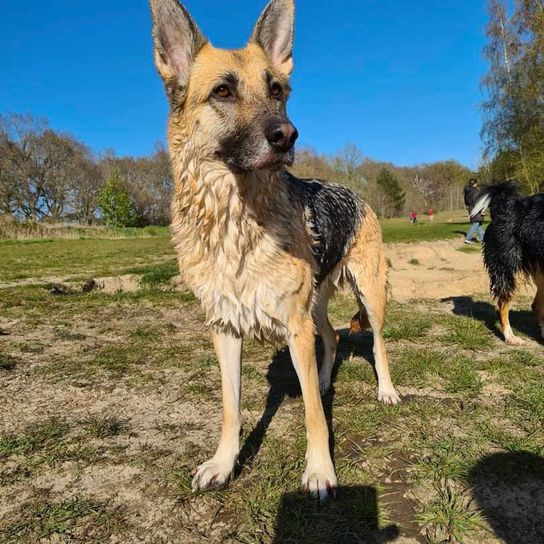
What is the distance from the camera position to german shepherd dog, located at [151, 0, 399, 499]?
248 cm

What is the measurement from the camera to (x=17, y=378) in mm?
3918

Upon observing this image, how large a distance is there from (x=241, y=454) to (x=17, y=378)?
2.65m

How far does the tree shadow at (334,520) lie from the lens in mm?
1978

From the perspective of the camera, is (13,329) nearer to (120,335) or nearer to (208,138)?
(120,335)

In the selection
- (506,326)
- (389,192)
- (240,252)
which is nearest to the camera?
(240,252)

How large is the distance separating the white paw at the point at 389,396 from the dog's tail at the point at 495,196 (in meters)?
3.74

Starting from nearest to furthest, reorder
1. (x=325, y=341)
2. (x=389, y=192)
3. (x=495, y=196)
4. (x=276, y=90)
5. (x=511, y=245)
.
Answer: (x=276, y=90) → (x=325, y=341) → (x=511, y=245) → (x=495, y=196) → (x=389, y=192)

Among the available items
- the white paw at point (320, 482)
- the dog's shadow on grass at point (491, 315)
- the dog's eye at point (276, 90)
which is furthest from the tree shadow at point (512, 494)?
the dog's shadow on grass at point (491, 315)

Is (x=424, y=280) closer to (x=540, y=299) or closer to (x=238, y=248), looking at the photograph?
(x=540, y=299)

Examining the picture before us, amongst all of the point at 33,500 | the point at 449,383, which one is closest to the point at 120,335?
the point at 33,500

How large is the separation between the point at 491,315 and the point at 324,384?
13.1 ft

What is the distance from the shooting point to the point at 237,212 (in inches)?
103

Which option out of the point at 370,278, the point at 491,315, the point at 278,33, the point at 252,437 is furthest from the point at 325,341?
the point at 491,315

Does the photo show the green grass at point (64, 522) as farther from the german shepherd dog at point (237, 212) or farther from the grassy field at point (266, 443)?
the german shepherd dog at point (237, 212)
